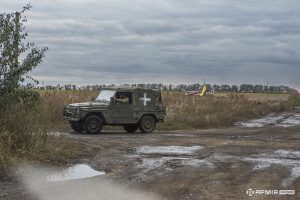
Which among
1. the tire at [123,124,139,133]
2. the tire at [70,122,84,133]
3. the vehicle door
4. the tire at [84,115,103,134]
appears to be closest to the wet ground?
the tire at [84,115,103,134]

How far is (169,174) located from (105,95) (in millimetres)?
12363

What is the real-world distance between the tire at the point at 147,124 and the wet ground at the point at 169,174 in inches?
236

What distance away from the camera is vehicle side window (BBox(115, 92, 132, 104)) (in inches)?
907

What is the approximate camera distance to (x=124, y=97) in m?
23.2

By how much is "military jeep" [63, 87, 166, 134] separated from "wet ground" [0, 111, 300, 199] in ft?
15.4

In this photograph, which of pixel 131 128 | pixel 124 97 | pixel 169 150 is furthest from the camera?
pixel 131 128

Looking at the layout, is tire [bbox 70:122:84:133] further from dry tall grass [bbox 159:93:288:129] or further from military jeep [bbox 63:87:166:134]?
dry tall grass [bbox 159:93:288:129]

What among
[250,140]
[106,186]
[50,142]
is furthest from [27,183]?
[250,140]

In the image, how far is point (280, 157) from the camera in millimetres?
14617

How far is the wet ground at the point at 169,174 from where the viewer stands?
30.4ft

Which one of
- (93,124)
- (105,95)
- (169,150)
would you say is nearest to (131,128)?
(105,95)

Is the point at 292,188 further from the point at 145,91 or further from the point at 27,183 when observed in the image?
the point at 145,91

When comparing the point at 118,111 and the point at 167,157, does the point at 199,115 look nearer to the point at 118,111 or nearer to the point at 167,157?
the point at 118,111

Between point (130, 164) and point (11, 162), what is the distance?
9.02 ft
